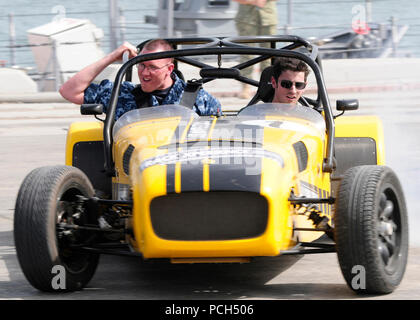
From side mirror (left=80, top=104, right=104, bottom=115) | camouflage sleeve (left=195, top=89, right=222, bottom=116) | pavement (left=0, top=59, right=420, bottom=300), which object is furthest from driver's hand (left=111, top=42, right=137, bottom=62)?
pavement (left=0, top=59, right=420, bottom=300)

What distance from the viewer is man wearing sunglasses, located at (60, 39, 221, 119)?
6621mm

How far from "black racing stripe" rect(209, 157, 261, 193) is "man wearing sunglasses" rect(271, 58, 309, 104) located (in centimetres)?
155

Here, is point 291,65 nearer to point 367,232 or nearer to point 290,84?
point 290,84

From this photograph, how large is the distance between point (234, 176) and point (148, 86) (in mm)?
1866

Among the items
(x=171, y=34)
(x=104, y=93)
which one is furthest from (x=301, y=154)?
(x=171, y=34)

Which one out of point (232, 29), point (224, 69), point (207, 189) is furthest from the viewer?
point (232, 29)

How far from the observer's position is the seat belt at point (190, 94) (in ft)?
21.4

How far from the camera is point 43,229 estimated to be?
17.1ft

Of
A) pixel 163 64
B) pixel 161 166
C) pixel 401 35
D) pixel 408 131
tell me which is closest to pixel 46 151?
pixel 408 131

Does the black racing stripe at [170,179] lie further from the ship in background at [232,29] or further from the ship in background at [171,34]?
the ship in background at [232,29]

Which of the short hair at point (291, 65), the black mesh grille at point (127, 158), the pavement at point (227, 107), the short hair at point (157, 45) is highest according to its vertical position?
the short hair at point (157, 45)

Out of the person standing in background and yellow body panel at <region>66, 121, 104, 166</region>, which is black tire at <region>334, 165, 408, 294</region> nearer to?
yellow body panel at <region>66, 121, 104, 166</region>

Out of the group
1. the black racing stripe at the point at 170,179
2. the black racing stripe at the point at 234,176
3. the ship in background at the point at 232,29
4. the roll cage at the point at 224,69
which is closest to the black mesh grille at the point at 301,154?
the roll cage at the point at 224,69

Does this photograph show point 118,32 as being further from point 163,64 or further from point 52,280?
point 52,280
